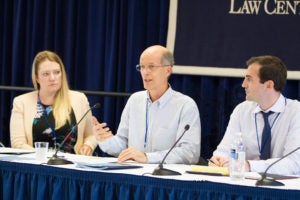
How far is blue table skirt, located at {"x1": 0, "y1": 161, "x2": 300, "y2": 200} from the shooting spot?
2.91m

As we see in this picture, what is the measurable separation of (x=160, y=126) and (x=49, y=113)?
3.22 feet

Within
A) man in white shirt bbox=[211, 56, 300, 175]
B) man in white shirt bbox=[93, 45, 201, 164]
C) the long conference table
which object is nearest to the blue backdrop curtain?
man in white shirt bbox=[93, 45, 201, 164]

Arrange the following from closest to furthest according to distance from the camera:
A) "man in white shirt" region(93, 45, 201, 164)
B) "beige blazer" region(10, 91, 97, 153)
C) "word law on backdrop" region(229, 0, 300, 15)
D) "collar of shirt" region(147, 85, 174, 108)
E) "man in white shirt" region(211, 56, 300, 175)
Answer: "man in white shirt" region(211, 56, 300, 175), "man in white shirt" region(93, 45, 201, 164), "collar of shirt" region(147, 85, 174, 108), "beige blazer" region(10, 91, 97, 153), "word law on backdrop" region(229, 0, 300, 15)

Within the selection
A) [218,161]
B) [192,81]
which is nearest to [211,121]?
[192,81]

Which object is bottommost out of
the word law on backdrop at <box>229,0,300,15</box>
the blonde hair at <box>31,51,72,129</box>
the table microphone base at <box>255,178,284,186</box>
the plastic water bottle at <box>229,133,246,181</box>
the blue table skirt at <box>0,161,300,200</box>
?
the blue table skirt at <box>0,161,300,200</box>

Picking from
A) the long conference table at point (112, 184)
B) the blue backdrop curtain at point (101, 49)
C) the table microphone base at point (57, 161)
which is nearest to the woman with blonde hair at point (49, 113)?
the long conference table at point (112, 184)

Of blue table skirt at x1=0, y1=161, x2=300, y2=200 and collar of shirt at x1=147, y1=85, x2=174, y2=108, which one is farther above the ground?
collar of shirt at x1=147, y1=85, x2=174, y2=108

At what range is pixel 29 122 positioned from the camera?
4625 mm

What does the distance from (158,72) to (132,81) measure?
1616 mm

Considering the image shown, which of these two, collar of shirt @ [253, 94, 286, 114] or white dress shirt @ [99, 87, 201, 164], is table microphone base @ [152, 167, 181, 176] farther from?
collar of shirt @ [253, 94, 286, 114]

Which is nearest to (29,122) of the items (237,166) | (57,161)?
(57,161)

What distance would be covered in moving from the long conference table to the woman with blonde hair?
0.88 meters

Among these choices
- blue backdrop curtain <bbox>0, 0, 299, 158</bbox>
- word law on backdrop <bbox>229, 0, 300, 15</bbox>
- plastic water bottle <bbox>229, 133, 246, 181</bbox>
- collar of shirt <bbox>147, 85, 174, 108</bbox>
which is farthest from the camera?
blue backdrop curtain <bbox>0, 0, 299, 158</bbox>

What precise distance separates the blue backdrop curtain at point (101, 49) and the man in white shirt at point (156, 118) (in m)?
1.33
